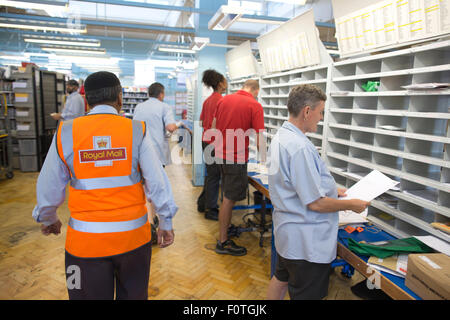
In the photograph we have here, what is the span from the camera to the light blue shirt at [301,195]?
1.62 meters

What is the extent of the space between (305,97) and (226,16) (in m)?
2.97

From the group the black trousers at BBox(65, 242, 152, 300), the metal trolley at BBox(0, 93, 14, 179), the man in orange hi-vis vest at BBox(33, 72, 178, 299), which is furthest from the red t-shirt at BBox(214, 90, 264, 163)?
the metal trolley at BBox(0, 93, 14, 179)

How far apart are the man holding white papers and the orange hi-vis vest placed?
819 mm

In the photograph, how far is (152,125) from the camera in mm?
3527

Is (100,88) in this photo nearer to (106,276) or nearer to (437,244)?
(106,276)

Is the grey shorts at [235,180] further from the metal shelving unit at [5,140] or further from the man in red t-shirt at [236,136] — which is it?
the metal shelving unit at [5,140]

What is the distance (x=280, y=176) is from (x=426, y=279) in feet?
2.64

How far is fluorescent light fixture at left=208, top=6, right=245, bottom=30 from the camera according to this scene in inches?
157

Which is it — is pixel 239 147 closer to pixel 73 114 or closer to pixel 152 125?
pixel 152 125

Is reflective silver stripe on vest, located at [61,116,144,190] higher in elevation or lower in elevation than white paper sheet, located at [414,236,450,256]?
higher

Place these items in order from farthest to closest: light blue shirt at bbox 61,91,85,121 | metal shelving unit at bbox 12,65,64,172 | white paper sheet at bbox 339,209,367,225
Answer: metal shelving unit at bbox 12,65,64,172
light blue shirt at bbox 61,91,85,121
white paper sheet at bbox 339,209,367,225

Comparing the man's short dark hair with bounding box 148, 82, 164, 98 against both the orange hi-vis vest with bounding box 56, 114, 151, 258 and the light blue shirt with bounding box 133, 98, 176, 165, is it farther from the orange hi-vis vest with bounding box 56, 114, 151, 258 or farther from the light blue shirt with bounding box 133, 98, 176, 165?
the orange hi-vis vest with bounding box 56, 114, 151, 258

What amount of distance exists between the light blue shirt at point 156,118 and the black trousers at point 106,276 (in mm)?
2070

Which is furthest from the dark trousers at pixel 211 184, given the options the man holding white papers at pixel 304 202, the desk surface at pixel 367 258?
the man holding white papers at pixel 304 202
